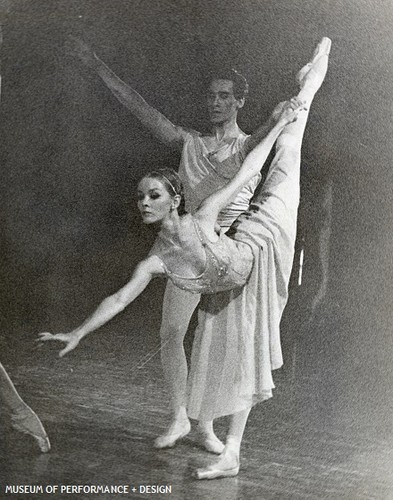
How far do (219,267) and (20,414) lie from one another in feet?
3.85

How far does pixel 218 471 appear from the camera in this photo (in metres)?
3.90

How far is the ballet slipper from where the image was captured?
3.88 meters

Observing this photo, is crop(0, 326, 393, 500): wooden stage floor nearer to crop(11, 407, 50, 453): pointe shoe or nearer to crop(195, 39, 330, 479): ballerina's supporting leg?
crop(11, 407, 50, 453): pointe shoe

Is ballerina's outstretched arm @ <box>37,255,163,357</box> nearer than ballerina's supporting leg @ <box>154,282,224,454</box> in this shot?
Yes

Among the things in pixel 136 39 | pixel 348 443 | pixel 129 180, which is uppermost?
pixel 136 39

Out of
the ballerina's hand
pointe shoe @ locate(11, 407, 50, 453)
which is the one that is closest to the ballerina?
the ballerina's hand

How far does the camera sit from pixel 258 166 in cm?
402

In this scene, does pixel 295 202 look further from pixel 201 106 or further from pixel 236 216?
pixel 201 106

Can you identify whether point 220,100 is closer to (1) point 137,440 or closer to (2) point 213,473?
(1) point 137,440

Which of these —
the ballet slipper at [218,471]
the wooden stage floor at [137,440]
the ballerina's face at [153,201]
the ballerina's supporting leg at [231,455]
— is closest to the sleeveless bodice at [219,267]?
the ballerina's face at [153,201]

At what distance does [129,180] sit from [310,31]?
1225mm

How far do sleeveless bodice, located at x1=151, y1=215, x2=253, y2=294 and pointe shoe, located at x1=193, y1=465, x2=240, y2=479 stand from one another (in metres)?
0.86

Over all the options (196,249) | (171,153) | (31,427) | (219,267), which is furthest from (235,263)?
(31,427)

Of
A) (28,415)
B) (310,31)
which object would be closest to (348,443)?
(28,415)
